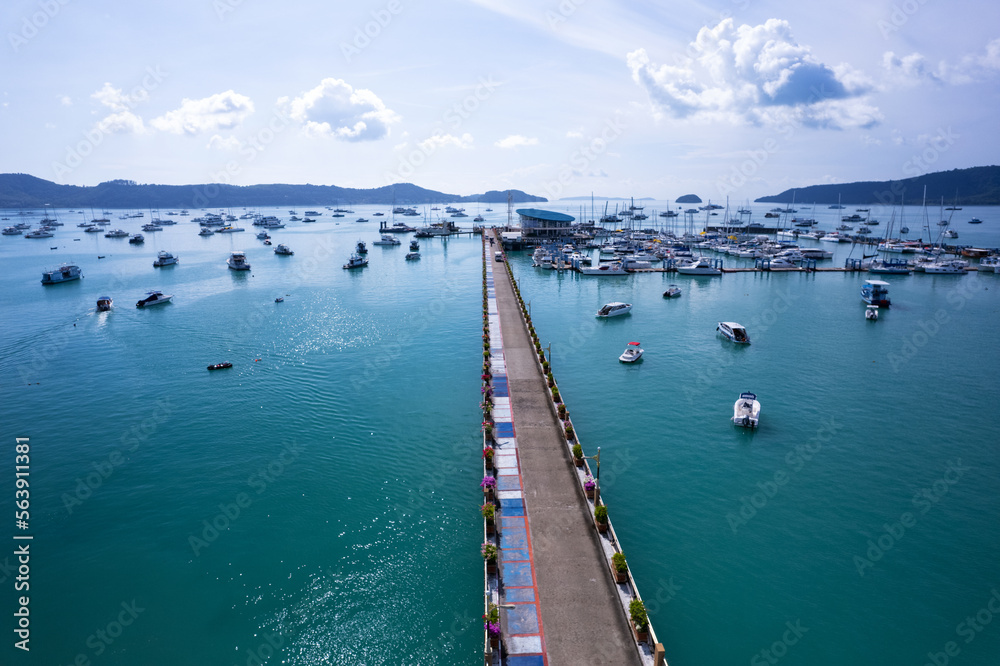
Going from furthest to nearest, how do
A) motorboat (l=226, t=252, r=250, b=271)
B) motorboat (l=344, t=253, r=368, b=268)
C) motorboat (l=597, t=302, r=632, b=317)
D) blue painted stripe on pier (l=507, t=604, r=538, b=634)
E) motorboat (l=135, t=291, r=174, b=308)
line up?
motorboat (l=344, t=253, r=368, b=268) → motorboat (l=226, t=252, r=250, b=271) → motorboat (l=135, t=291, r=174, b=308) → motorboat (l=597, t=302, r=632, b=317) → blue painted stripe on pier (l=507, t=604, r=538, b=634)

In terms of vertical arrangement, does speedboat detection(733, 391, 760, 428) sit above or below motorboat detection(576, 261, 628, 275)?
below

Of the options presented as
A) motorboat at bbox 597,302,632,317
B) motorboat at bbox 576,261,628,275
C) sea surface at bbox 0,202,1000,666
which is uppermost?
motorboat at bbox 576,261,628,275

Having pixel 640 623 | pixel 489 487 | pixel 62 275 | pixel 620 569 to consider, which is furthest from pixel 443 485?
pixel 62 275

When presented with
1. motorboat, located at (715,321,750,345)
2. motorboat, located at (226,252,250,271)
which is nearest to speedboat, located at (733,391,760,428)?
motorboat, located at (715,321,750,345)

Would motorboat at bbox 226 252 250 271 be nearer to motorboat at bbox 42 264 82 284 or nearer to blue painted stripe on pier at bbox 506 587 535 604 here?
motorboat at bbox 42 264 82 284

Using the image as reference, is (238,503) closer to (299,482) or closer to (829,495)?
(299,482)

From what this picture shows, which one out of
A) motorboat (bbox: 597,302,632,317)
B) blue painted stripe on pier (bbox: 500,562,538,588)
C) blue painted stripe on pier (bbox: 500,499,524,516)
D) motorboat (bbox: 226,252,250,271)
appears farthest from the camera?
motorboat (bbox: 226,252,250,271)

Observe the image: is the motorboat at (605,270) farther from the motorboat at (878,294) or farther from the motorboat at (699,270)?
the motorboat at (878,294)

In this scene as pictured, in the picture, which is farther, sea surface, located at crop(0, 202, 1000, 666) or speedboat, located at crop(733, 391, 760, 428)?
speedboat, located at crop(733, 391, 760, 428)
